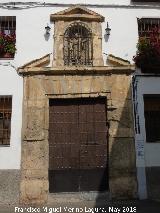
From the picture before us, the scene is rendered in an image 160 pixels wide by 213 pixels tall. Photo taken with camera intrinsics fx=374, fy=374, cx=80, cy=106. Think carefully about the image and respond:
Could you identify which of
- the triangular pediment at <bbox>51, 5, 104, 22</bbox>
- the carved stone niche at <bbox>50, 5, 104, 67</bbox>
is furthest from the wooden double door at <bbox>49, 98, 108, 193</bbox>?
the triangular pediment at <bbox>51, 5, 104, 22</bbox>

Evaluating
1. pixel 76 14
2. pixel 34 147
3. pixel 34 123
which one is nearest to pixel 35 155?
pixel 34 147

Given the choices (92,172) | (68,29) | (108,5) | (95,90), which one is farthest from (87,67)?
(92,172)

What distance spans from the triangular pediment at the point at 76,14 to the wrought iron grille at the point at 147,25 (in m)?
1.15

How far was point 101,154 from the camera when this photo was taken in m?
9.56

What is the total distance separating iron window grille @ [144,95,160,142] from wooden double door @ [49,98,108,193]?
3.76 feet

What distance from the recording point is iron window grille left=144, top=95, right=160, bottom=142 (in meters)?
9.86

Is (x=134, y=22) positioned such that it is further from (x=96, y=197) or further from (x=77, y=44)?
(x=96, y=197)

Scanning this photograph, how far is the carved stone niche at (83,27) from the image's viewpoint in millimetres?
10039

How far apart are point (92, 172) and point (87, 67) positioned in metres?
2.73

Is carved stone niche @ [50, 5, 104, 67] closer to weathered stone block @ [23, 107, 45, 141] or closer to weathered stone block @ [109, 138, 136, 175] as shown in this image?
weathered stone block @ [23, 107, 45, 141]

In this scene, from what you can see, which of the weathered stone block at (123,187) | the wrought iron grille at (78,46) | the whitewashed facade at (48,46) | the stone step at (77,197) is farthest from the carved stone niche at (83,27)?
the stone step at (77,197)

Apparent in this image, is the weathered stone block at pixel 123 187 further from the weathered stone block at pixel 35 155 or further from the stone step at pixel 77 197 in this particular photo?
the weathered stone block at pixel 35 155

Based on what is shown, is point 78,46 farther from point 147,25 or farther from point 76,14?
point 147,25

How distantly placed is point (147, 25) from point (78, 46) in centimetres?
A: 211
